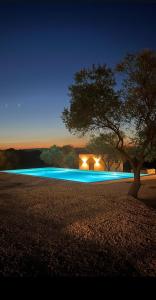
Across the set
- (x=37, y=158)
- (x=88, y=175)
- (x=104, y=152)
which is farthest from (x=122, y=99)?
(x=37, y=158)

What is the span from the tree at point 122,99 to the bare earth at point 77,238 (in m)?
2.93

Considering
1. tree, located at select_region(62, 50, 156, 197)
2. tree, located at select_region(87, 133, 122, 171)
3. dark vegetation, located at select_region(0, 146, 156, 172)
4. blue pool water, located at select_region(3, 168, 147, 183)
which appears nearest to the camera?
tree, located at select_region(62, 50, 156, 197)

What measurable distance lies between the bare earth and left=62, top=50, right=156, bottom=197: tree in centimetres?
293

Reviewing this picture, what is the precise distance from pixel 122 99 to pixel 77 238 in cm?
607

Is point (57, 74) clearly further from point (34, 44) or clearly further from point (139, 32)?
point (139, 32)

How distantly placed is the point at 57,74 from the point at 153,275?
1827 centimetres

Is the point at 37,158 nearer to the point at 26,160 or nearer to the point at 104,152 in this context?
the point at 26,160

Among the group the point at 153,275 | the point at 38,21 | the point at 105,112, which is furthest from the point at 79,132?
the point at 153,275

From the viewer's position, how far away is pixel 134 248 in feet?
17.4

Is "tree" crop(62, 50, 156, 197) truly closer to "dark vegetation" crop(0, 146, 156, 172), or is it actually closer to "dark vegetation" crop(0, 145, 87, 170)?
"dark vegetation" crop(0, 146, 156, 172)

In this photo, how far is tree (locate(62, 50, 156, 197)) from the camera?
966cm

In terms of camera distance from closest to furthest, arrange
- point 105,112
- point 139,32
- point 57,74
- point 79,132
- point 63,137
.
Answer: point 105,112 → point 79,132 → point 139,32 → point 57,74 → point 63,137

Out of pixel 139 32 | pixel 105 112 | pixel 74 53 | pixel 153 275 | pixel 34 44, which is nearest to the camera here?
pixel 153 275

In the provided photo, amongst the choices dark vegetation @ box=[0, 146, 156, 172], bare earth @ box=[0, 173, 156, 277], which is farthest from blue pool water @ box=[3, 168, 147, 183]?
bare earth @ box=[0, 173, 156, 277]
